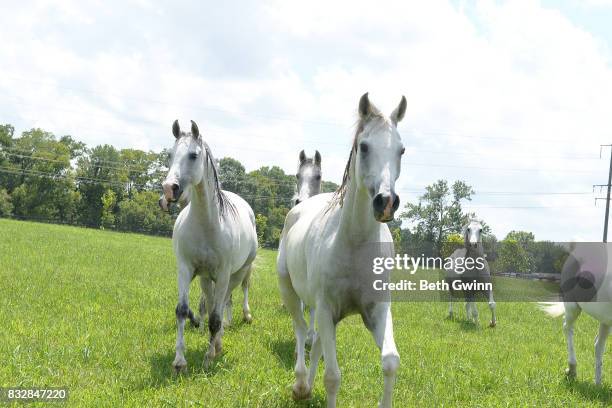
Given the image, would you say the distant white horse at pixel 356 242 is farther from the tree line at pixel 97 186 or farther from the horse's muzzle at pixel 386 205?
the tree line at pixel 97 186

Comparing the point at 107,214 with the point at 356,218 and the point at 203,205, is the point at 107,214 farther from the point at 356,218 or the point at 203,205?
the point at 356,218

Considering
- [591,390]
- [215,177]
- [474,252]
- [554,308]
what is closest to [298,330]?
[215,177]

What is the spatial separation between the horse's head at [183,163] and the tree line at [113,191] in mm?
51695

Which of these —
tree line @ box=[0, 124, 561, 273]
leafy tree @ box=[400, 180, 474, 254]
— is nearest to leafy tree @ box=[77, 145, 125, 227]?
tree line @ box=[0, 124, 561, 273]

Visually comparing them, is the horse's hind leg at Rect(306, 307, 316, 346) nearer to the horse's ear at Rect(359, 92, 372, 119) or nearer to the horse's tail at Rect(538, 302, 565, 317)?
the horse's ear at Rect(359, 92, 372, 119)

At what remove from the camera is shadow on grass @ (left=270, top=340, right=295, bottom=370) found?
6254 millimetres

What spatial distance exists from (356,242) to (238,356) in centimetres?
324

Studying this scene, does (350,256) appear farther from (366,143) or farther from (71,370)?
(71,370)

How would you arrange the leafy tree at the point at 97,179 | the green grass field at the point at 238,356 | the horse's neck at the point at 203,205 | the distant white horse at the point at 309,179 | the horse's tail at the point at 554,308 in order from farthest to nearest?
the leafy tree at the point at 97,179 → the distant white horse at the point at 309,179 → the horse's tail at the point at 554,308 → the horse's neck at the point at 203,205 → the green grass field at the point at 238,356

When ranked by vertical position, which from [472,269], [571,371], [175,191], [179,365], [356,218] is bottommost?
[179,365]

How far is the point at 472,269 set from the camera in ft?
44.0

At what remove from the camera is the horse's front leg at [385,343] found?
138 inches

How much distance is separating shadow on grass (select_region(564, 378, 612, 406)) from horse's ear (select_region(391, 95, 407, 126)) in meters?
4.42

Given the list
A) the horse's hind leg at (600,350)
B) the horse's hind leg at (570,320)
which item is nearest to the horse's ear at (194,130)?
the horse's hind leg at (570,320)
